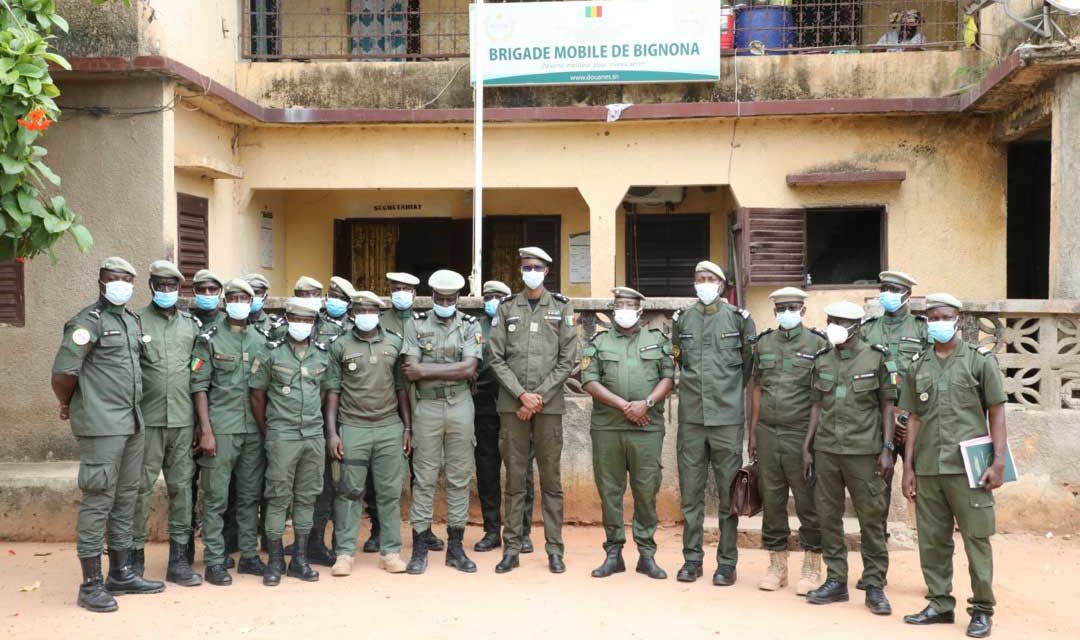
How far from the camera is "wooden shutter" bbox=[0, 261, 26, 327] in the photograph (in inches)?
367

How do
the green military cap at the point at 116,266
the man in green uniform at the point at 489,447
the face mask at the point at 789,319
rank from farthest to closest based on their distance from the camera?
the man in green uniform at the point at 489,447 → the face mask at the point at 789,319 → the green military cap at the point at 116,266

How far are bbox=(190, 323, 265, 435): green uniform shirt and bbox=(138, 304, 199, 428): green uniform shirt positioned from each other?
0.33 ft

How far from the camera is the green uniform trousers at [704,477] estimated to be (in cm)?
696

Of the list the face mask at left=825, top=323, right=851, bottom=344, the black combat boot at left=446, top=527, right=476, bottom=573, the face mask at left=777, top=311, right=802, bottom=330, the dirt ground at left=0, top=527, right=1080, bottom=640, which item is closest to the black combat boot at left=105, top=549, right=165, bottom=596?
the dirt ground at left=0, top=527, right=1080, bottom=640

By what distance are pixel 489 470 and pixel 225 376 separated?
2107 mm

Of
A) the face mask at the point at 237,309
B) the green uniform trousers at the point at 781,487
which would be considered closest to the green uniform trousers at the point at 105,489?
the face mask at the point at 237,309

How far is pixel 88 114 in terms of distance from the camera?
9.19 meters

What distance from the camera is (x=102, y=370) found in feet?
21.1

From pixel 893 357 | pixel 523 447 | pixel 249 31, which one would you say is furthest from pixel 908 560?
pixel 249 31

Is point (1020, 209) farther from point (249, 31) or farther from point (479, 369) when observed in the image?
point (249, 31)

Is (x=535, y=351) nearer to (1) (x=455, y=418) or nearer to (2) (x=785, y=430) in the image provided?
(1) (x=455, y=418)

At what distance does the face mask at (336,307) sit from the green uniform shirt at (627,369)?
5.89 ft

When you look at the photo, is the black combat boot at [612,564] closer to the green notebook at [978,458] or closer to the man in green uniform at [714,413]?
the man in green uniform at [714,413]

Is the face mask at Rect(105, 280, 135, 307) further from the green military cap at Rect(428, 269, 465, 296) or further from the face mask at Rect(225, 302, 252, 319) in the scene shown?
the green military cap at Rect(428, 269, 465, 296)
